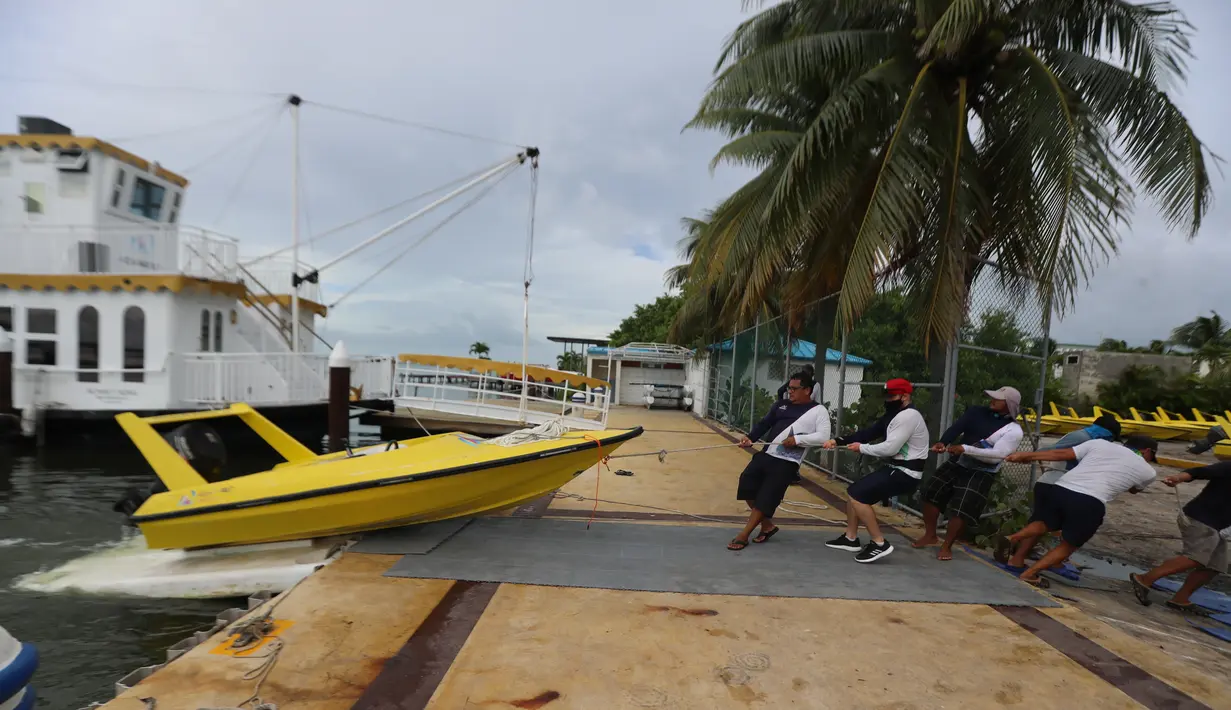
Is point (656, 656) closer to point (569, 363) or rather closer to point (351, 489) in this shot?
point (351, 489)

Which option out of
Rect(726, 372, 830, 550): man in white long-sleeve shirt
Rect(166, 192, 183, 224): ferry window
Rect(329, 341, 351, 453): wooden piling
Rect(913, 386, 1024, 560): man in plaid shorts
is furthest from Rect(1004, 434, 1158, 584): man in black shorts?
Rect(166, 192, 183, 224): ferry window

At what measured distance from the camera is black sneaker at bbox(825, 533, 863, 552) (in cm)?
517

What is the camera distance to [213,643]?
3.32 m

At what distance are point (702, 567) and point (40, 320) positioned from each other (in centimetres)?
1491

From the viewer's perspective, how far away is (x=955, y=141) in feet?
20.0

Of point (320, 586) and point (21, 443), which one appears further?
point (21, 443)

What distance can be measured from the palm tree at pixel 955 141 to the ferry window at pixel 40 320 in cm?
1372

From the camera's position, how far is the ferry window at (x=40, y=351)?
12373 millimetres

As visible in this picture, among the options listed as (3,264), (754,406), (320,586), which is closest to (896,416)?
(320,586)

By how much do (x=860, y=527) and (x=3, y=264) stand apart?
16895mm

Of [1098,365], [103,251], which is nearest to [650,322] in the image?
[1098,365]

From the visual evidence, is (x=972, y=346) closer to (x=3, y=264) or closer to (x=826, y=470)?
(x=826, y=470)

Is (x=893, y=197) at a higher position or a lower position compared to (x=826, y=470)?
higher

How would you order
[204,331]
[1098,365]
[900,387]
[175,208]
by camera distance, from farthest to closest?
[1098,365]
[175,208]
[204,331]
[900,387]
